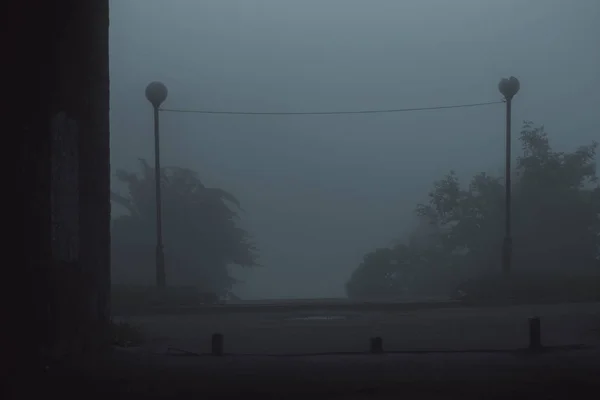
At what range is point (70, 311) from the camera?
10789mm

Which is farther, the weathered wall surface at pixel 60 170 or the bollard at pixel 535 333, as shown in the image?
the bollard at pixel 535 333

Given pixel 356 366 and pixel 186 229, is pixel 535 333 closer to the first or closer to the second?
pixel 356 366

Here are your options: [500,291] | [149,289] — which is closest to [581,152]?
[500,291]

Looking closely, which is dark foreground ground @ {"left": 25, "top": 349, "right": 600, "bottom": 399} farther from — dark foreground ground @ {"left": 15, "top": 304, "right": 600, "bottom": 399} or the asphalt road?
the asphalt road

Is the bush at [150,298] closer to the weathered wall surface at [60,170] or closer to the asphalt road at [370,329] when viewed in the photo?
the asphalt road at [370,329]

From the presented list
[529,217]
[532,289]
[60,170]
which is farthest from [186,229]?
[60,170]

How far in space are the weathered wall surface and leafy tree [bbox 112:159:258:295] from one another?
29.8m

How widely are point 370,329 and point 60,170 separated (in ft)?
22.3

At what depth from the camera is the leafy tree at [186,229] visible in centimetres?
4206

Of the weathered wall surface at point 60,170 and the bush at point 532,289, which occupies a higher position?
the weathered wall surface at point 60,170

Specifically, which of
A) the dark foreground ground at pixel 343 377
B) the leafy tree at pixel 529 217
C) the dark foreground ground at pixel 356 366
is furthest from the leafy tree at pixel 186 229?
the dark foreground ground at pixel 343 377

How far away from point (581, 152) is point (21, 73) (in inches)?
1091

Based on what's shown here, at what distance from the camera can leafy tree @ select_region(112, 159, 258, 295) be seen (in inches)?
1656

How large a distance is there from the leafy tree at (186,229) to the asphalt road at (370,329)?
24145 millimetres
